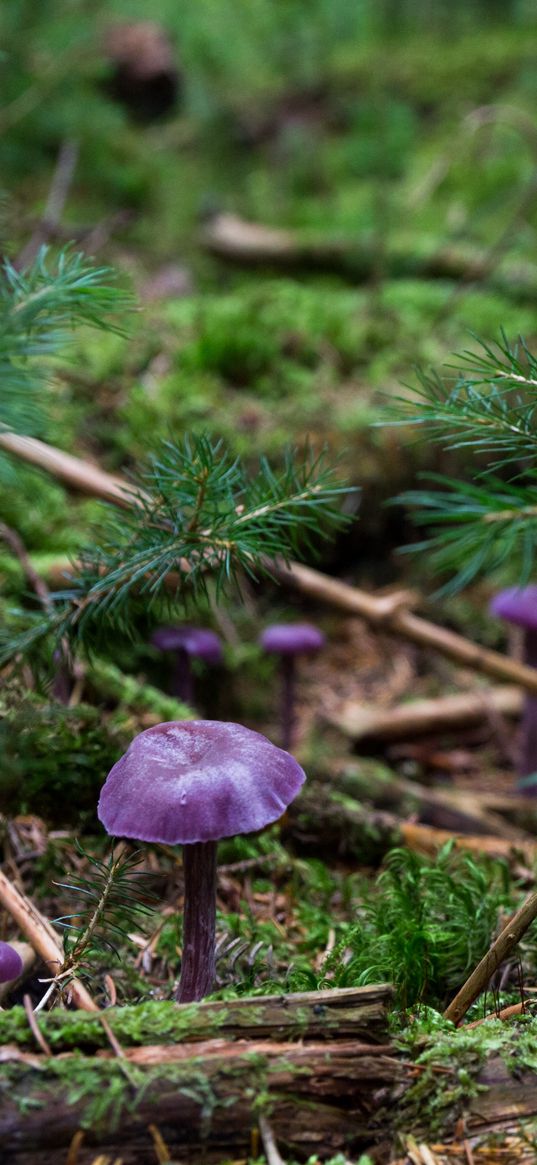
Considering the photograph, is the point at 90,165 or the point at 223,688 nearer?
the point at 223,688

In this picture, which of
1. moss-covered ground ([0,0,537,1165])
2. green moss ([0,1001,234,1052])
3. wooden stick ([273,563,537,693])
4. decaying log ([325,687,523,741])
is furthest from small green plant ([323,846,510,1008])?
decaying log ([325,687,523,741])

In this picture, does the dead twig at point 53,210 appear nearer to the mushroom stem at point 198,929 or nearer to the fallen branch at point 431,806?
the fallen branch at point 431,806

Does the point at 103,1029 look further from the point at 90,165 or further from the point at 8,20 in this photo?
the point at 90,165

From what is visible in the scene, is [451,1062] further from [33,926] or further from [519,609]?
[519,609]

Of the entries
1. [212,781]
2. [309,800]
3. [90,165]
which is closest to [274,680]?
[309,800]

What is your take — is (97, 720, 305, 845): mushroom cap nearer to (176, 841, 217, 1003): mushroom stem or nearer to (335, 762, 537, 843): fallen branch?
(176, 841, 217, 1003): mushroom stem

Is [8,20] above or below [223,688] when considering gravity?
above
